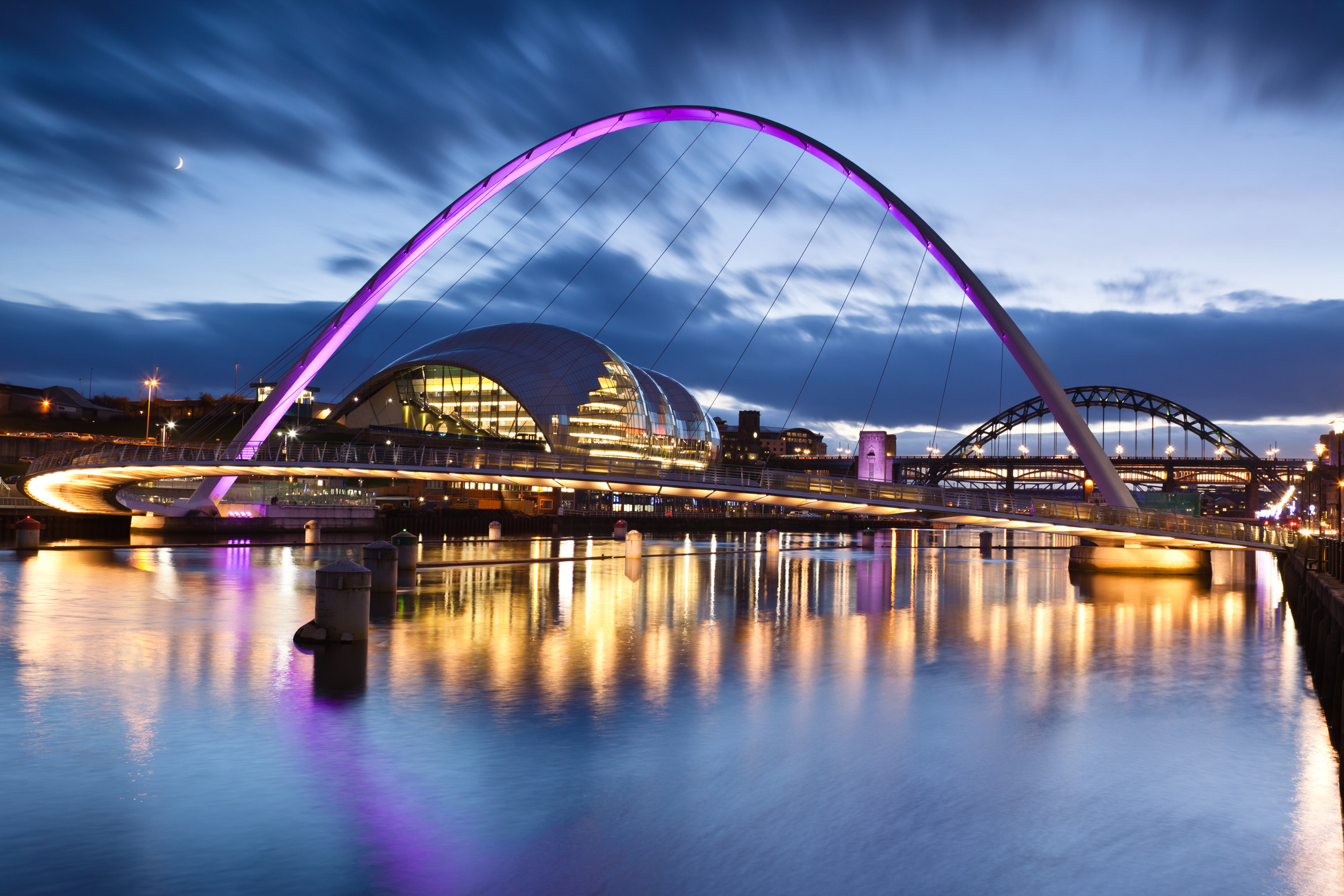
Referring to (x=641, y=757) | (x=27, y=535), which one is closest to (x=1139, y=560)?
(x=641, y=757)

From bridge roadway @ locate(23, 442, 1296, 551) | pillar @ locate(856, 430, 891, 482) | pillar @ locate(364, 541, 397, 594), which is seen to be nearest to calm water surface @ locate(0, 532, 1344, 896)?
pillar @ locate(364, 541, 397, 594)

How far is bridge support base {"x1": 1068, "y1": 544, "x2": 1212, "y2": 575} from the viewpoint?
46.1 metres

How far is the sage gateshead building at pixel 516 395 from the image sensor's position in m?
111

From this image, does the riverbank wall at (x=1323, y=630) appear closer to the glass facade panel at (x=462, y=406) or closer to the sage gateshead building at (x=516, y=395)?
the sage gateshead building at (x=516, y=395)

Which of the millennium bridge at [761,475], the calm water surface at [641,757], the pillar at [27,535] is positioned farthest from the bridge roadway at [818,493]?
the calm water surface at [641,757]

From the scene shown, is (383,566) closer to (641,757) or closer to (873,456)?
(641,757)

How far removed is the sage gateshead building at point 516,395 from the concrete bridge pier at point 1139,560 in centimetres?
6576

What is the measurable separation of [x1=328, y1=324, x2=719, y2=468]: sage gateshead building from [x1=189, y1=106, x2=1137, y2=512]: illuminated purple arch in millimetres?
44383

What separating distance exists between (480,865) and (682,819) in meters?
2.29

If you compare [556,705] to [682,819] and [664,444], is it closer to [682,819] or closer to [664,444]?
[682,819]

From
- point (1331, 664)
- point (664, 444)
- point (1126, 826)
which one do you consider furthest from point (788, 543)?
point (1126, 826)

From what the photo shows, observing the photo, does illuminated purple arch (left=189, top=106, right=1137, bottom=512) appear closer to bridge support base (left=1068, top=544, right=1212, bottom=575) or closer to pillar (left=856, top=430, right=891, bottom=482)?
bridge support base (left=1068, top=544, right=1212, bottom=575)

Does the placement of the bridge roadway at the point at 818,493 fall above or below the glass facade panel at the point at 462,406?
below

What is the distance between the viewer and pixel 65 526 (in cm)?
6075
